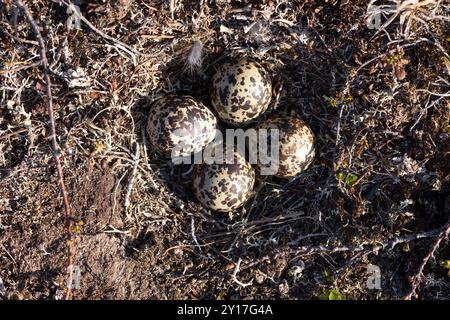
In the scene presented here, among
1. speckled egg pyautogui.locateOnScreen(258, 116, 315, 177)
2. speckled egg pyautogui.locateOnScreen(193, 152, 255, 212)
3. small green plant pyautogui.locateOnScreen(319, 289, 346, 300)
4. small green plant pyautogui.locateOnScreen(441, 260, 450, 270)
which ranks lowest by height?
small green plant pyautogui.locateOnScreen(319, 289, 346, 300)

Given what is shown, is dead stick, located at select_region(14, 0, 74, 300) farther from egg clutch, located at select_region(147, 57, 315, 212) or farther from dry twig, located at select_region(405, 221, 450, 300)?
dry twig, located at select_region(405, 221, 450, 300)

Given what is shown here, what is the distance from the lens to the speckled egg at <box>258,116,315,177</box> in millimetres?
2693

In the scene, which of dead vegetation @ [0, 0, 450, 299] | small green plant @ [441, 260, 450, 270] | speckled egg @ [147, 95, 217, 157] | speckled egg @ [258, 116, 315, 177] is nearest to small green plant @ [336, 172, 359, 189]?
dead vegetation @ [0, 0, 450, 299]

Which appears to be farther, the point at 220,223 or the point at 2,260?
the point at 220,223

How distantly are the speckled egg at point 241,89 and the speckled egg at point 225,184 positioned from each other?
28cm

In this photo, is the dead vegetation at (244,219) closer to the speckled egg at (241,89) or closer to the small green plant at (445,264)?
the small green plant at (445,264)

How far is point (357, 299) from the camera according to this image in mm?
2711

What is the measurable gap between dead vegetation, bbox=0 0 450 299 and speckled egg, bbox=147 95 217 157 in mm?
174

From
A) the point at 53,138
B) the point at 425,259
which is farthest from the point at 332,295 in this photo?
the point at 53,138

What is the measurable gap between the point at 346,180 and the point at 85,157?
5.10 ft

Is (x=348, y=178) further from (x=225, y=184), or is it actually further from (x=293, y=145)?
(x=225, y=184)

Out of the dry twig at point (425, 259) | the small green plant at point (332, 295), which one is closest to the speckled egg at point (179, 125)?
the small green plant at point (332, 295)
